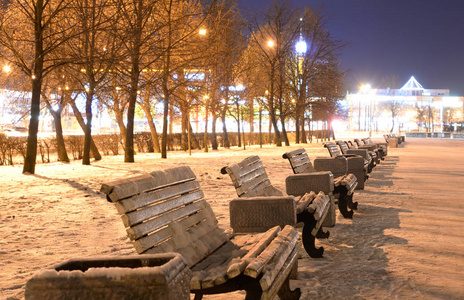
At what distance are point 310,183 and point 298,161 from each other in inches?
63.3

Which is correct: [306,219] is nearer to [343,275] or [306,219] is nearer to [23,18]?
[343,275]

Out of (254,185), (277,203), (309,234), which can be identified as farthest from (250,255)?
(254,185)

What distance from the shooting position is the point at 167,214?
4.21m

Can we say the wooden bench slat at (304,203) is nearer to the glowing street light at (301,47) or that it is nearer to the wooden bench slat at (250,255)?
the wooden bench slat at (250,255)

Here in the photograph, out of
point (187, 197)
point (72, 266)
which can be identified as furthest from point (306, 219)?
point (72, 266)

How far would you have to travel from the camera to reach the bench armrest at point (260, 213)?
5500 millimetres

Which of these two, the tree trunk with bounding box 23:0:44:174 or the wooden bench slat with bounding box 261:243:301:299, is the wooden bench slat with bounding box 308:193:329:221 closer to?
the wooden bench slat with bounding box 261:243:301:299

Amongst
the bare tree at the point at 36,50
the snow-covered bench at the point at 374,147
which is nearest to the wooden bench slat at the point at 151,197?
the bare tree at the point at 36,50

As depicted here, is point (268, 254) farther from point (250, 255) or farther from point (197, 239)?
point (197, 239)

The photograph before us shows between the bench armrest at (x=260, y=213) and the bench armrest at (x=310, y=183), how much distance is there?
2451 millimetres

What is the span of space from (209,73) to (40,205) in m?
24.2

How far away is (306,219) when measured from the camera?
637 centimetres

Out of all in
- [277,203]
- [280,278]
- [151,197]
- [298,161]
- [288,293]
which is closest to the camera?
[280,278]

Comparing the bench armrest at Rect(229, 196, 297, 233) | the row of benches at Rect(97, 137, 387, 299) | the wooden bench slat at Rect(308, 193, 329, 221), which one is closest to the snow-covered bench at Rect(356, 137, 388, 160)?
the wooden bench slat at Rect(308, 193, 329, 221)
